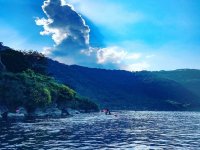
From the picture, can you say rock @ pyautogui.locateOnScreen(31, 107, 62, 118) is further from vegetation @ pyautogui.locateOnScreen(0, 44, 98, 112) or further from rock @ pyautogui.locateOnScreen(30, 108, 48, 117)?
vegetation @ pyautogui.locateOnScreen(0, 44, 98, 112)

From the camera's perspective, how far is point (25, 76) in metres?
122

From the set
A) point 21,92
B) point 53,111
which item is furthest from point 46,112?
point 21,92

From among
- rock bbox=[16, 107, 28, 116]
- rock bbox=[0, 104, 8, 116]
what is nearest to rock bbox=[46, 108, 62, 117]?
rock bbox=[16, 107, 28, 116]

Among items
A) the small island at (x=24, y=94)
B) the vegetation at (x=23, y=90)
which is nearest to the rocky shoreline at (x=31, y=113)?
the small island at (x=24, y=94)

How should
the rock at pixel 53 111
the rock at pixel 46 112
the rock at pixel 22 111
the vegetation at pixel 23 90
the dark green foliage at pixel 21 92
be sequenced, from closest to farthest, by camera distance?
the dark green foliage at pixel 21 92, the vegetation at pixel 23 90, the rock at pixel 22 111, the rock at pixel 46 112, the rock at pixel 53 111

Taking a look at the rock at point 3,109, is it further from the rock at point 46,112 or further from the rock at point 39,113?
the rock at point 39,113

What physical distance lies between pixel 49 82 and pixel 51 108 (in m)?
14.3

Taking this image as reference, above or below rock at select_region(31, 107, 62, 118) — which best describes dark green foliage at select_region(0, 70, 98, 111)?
above

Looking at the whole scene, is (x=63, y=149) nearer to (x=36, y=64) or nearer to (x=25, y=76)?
(x=25, y=76)

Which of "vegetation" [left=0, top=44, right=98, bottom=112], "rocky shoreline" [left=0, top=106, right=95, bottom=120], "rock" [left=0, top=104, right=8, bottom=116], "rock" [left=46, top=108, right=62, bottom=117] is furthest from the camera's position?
"rock" [left=46, top=108, right=62, bottom=117]

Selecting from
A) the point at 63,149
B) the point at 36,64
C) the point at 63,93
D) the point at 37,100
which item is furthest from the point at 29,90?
the point at 63,149

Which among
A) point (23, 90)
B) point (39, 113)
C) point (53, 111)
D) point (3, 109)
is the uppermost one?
point (23, 90)

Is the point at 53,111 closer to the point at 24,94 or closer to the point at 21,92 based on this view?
the point at 24,94

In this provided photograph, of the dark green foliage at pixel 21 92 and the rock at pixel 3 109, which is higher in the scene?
the dark green foliage at pixel 21 92
